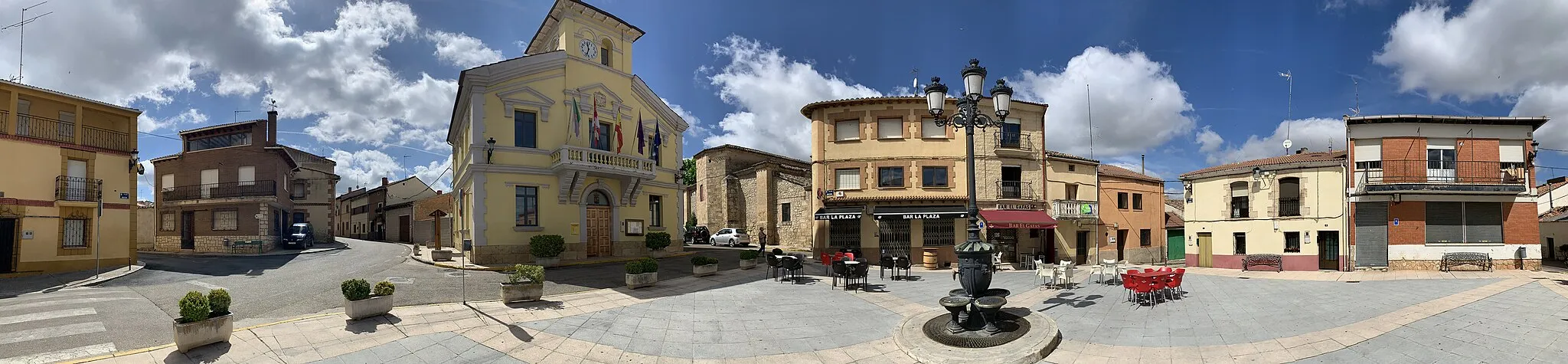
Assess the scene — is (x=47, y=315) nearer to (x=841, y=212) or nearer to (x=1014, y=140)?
(x=841, y=212)

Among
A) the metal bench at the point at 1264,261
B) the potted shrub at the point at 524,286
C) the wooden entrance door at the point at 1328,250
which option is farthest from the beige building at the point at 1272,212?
the potted shrub at the point at 524,286

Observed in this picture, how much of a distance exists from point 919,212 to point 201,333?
20998 mm

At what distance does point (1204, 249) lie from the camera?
2458 cm

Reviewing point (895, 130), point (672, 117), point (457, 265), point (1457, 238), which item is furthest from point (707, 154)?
point (1457, 238)

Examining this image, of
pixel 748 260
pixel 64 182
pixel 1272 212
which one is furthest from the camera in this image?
pixel 1272 212

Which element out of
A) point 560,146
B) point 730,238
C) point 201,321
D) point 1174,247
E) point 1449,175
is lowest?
point 1174,247

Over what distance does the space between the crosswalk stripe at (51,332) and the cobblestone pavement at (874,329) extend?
2.37 m

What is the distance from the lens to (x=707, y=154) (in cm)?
3978

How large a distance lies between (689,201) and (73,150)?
30715mm

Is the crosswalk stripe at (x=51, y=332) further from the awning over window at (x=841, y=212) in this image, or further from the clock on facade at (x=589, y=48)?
the awning over window at (x=841, y=212)

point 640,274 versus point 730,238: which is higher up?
point 640,274

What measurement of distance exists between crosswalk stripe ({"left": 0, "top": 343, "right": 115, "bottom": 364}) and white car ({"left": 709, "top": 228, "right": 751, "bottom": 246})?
27.4 meters

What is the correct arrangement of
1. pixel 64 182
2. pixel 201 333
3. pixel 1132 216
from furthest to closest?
pixel 1132 216, pixel 64 182, pixel 201 333

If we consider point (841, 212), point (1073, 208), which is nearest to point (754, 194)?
point (841, 212)
